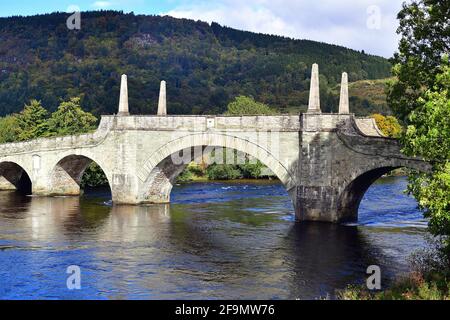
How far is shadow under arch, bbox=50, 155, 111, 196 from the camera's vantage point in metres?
55.5

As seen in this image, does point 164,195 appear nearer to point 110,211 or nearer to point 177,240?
point 110,211

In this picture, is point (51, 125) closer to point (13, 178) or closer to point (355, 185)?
point (13, 178)

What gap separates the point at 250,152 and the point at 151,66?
123 m

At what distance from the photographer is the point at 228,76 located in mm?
167500

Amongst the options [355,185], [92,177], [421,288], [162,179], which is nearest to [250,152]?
[355,185]

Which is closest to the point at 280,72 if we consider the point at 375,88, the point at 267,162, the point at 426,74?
the point at 375,88

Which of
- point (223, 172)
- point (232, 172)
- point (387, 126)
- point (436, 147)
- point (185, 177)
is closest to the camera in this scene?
point (436, 147)

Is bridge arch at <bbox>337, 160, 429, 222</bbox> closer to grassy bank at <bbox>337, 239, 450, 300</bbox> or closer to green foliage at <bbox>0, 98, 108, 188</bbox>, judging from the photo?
grassy bank at <bbox>337, 239, 450, 300</bbox>

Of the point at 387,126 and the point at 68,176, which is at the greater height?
the point at 387,126

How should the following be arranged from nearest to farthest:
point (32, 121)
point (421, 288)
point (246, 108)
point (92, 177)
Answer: point (421, 288) < point (92, 177) < point (32, 121) < point (246, 108)

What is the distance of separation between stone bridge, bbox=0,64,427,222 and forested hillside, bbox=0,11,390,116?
56.3 m

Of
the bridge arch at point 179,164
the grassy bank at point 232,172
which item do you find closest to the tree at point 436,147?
the bridge arch at point 179,164

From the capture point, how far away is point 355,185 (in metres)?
39.7

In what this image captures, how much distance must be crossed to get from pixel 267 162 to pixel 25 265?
18046mm
